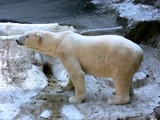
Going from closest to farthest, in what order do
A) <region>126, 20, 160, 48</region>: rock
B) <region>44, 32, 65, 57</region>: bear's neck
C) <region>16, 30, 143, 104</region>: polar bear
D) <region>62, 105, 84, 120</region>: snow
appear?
<region>62, 105, 84, 120</region>: snow, <region>16, 30, 143, 104</region>: polar bear, <region>44, 32, 65, 57</region>: bear's neck, <region>126, 20, 160, 48</region>: rock

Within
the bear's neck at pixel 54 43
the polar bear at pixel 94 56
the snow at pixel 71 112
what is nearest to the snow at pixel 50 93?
the snow at pixel 71 112

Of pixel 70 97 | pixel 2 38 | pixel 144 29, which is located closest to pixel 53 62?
pixel 2 38

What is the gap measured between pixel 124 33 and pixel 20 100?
75.2 inches

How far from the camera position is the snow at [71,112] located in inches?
116

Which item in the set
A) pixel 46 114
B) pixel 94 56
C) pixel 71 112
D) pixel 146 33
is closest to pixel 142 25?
pixel 146 33

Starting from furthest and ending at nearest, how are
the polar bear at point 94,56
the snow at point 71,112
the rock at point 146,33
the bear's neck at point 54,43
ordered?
1. the rock at point 146,33
2. the bear's neck at point 54,43
3. the polar bear at point 94,56
4. the snow at point 71,112

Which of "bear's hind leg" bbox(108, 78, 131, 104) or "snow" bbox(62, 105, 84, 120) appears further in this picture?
"bear's hind leg" bbox(108, 78, 131, 104)

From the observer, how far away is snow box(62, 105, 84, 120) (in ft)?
9.66

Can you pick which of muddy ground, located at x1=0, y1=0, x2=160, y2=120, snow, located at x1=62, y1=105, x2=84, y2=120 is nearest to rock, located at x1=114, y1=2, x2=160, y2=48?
muddy ground, located at x1=0, y1=0, x2=160, y2=120

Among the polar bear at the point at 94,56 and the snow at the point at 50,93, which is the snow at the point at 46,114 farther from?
the polar bear at the point at 94,56

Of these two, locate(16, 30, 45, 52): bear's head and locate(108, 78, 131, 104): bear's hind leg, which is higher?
locate(16, 30, 45, 52): bear's head

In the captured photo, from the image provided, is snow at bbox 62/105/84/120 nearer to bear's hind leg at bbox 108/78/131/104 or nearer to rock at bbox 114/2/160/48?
bear's hind leg at bbox 108/78/131/104

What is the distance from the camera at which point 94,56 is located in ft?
10.4

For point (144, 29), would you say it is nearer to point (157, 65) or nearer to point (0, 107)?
point (157, 65)
